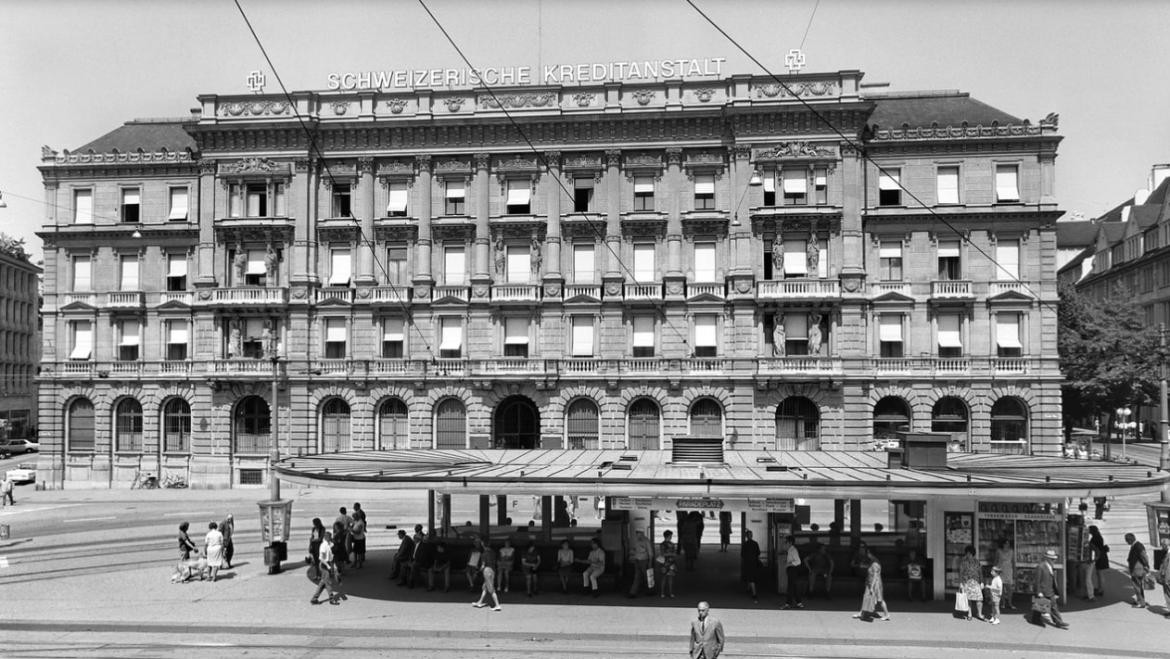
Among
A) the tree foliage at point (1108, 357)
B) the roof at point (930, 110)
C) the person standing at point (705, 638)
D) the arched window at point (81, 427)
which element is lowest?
the person standing at point (705, 638)

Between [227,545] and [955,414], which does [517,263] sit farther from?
[955,414]

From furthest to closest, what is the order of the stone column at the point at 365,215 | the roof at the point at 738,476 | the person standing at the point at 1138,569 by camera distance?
the stone column at the point at 365,215 → the person standing at the point at 1138,569 → the roof at the point at 738,476

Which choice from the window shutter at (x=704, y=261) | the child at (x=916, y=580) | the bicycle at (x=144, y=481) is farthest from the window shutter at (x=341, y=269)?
the child at (x=916, y=580)

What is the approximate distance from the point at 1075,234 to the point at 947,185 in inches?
2885

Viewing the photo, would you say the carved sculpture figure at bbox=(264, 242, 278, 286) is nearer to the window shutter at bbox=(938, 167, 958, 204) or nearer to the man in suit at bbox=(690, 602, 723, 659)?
the window shutter at bbox=(938, 167, 958, 204)

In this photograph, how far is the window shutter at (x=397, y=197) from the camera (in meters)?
50.1

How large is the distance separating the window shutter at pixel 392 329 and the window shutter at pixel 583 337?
10.1 metres

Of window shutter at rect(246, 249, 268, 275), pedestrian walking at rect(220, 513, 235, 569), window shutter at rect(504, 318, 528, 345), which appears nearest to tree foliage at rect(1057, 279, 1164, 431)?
window shutter at rect(504, 318, 528, 345)

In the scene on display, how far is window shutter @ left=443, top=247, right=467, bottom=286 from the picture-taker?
49.6 meters

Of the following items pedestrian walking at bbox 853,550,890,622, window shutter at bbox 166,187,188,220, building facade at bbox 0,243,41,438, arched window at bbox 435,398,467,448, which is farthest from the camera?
building facade at bbox 0,243,41,438

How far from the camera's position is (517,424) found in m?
48.8

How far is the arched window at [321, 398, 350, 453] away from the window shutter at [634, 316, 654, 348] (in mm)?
17311

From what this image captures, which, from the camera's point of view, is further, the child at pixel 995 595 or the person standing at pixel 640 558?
the person standing at pixel 640 558

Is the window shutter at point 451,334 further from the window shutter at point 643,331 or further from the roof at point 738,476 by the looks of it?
the roof at point 738,476
